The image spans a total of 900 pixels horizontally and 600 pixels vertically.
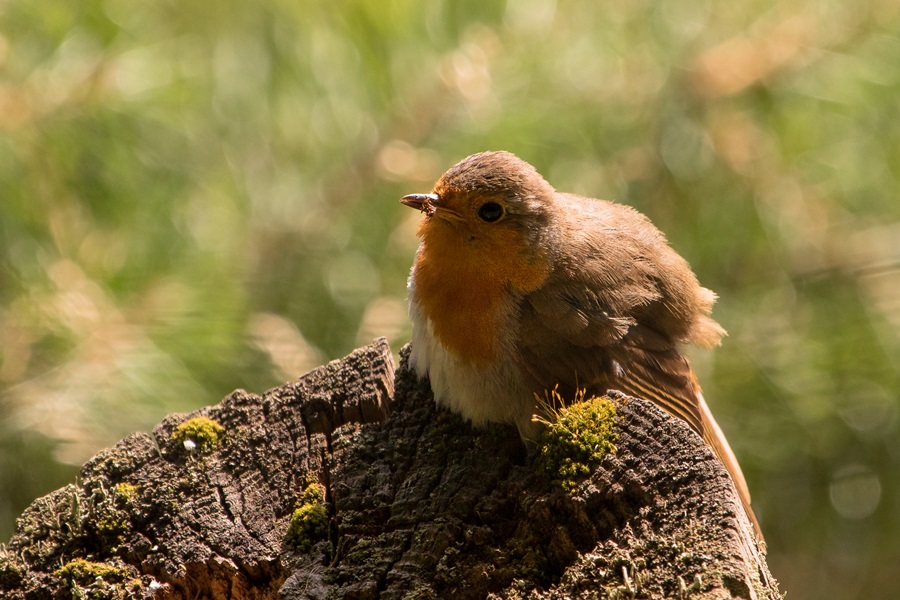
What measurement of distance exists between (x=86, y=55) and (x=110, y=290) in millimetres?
1164

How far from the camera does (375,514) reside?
263cm

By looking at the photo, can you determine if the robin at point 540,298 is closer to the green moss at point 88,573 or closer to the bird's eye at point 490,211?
the bird's eye at point 490,211

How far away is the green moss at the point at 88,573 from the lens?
2.59 meters

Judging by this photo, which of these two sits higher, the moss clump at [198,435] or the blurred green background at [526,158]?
the blurred green background at [526,158]

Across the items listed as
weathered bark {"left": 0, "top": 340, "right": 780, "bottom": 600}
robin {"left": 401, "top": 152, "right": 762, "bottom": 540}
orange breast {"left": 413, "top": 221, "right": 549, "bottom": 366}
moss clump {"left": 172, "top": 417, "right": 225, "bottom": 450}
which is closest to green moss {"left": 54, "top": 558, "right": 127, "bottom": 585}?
weathered bark {"left": 0, "top": 340, "right": 780, "bottom": 600}

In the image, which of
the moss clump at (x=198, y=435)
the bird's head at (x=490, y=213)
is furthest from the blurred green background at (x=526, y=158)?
the moss clump at (x=198, y=435)

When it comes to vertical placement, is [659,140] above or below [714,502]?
above

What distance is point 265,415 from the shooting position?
2.88 meters

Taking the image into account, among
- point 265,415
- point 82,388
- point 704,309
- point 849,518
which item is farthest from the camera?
point 849,518

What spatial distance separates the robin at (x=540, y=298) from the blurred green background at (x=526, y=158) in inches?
53.4

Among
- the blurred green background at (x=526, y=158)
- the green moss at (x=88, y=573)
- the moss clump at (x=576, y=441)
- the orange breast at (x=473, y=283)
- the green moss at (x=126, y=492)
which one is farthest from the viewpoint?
the blurred green background at (x=526, y=158)

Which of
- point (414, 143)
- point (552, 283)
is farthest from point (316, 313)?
point (552, 283)

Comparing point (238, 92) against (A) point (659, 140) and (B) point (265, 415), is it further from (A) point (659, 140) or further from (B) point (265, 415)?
(B) point (265, 415)

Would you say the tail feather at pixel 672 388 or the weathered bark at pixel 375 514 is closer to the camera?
the weathered bark at pixel 375 514
